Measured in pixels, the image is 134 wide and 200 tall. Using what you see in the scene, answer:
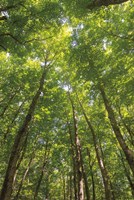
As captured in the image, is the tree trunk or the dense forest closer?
the tree trunk

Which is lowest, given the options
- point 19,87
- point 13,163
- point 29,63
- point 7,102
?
point 13,163

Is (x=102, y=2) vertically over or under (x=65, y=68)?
under

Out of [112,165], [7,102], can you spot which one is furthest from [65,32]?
[112,165]

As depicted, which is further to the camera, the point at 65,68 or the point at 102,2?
the point at 65,68

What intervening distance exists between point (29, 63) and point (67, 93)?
4.74 metres

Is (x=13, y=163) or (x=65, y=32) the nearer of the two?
(x=13, y=163)

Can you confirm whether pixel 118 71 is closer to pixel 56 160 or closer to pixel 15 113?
pixel 15 113

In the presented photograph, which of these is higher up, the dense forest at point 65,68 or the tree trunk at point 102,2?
the dense forest at point 65,68

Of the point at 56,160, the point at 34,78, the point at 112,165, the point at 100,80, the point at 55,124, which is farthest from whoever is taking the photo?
the point at 112,165

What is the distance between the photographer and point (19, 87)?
16.6 m

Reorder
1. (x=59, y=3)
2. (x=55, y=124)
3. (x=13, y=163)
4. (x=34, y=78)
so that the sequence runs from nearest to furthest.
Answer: (x=13, y=163) < (x=59, y=3) < (x=34, y=78) < (x=55, y=124)

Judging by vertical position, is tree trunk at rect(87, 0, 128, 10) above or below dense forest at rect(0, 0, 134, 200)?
below

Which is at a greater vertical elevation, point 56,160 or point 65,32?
point 65,32

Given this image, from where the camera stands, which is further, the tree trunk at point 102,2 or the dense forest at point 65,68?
the dense forest at point 65,68
